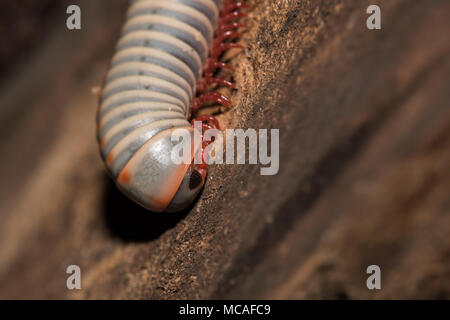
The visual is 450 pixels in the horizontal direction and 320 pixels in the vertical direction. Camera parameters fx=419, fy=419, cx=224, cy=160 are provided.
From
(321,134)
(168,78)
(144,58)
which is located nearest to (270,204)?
(321,134)

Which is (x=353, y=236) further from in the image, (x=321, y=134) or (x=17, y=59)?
(x=17, y=59)

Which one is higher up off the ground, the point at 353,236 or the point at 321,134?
the point at 321,134

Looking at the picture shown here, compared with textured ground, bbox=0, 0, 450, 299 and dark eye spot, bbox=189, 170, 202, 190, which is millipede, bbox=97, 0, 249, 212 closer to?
dark eye spot, bbox=189, 170, 202, 190

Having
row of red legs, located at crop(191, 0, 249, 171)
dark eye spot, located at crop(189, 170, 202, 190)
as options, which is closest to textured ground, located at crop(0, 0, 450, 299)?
dark eye spot, located at crop(189, 170, 202, 190)

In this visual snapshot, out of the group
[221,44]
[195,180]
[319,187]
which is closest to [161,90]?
[221,44]

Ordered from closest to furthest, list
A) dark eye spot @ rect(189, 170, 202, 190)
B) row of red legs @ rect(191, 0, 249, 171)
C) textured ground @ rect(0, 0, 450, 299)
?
textured ground @ rect(0, 0, 450, 299), dark eye spot @ rect(189, 170, 202, 190), row of red legs @ rect(191, 0, 249, 171)
